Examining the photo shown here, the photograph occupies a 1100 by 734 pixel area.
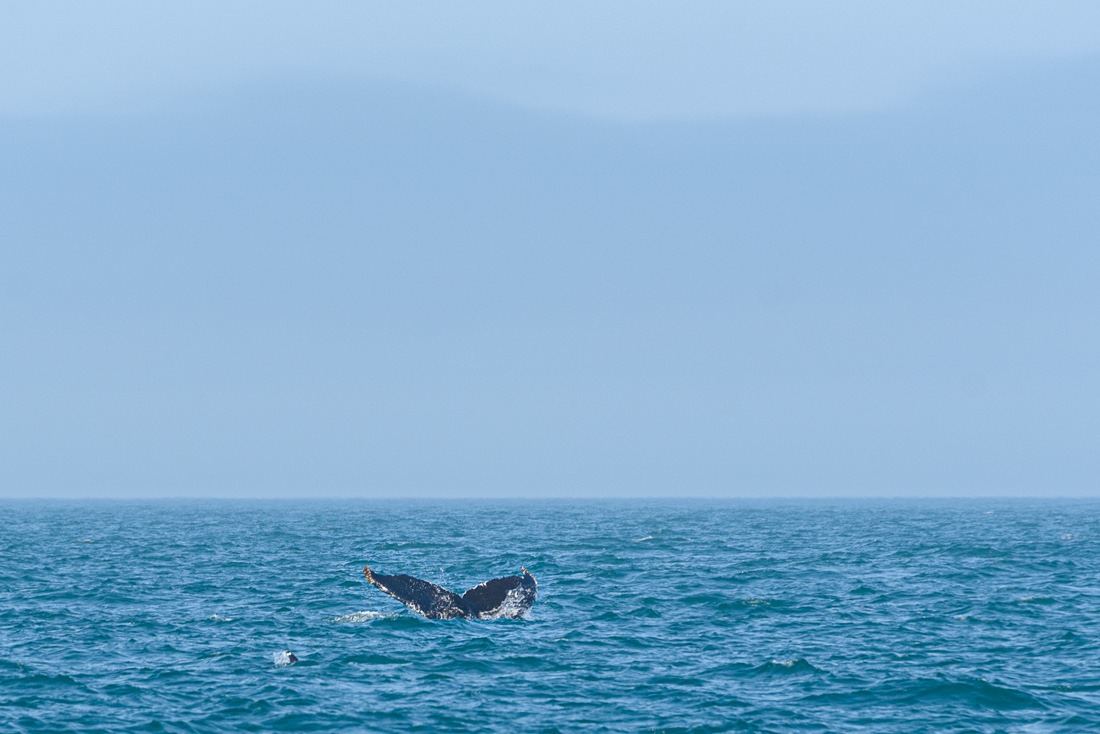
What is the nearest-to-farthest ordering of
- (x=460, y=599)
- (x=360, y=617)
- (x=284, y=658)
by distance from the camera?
1. (x=284, y=658)
2. (x=360, y=617)
3. (x=460, y=599)

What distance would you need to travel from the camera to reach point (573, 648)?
35.2 m

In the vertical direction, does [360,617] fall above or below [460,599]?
below

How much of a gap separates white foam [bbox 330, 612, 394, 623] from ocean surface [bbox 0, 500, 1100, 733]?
→ 0.36ft

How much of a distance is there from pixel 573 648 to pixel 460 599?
24.9 ft

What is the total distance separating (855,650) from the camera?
3450cm

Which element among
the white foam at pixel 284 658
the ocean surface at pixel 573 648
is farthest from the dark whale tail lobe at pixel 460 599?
the white foam at pixel 284 658

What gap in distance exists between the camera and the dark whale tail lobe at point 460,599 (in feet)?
135

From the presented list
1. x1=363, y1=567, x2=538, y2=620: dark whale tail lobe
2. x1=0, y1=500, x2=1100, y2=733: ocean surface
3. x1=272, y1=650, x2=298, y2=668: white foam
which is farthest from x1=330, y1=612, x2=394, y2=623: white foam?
x1=272, y1=650, x2=298, y2=668: white foam

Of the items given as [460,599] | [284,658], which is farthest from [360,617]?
[284,658]

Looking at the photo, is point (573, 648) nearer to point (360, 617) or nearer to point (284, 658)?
point (284, 658)

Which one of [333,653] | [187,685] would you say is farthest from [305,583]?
[187,685]

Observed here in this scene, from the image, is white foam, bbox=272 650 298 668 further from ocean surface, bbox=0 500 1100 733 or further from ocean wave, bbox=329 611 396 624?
ocean wave, bbox=329 611 396 624

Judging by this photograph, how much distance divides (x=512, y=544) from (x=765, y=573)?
28054mm

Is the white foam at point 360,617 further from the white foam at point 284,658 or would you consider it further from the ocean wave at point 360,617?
the white foam at point 284,658
